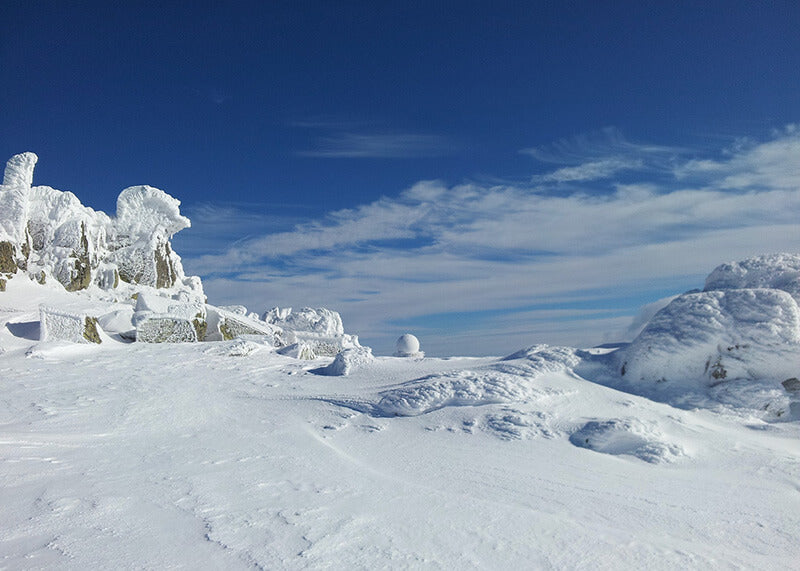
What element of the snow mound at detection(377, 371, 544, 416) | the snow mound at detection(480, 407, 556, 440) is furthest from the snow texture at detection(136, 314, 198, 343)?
the snow mound at detection(480, 407, 556, 440)

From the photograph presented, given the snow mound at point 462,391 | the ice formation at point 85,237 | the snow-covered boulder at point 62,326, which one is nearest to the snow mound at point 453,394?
the snow mound at point 462,391

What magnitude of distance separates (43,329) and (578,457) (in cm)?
1474

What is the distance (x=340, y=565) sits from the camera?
3498mm

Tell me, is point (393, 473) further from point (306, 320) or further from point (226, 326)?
point (306, 320)

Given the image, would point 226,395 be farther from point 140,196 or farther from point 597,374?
point 140,196

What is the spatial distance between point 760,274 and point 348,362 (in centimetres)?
812

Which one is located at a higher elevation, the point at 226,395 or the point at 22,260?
the point at 22,260

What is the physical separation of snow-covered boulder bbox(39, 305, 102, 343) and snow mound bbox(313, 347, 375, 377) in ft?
28.1

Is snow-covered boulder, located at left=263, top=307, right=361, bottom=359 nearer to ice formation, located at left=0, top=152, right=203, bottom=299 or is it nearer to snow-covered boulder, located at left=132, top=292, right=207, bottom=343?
ice formation, located at left=0, top=152, right=203, bottom=299

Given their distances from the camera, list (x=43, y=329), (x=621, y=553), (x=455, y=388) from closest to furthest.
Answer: (x=621, y=553)
(x=455, y=388)
(x=43, y=329)

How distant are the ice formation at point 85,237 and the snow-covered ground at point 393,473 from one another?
528 inches

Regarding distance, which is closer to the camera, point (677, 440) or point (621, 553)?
point (621, 553)

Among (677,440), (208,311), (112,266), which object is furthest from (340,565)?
(112,266)

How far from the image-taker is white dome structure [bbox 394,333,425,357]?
22.3 m
